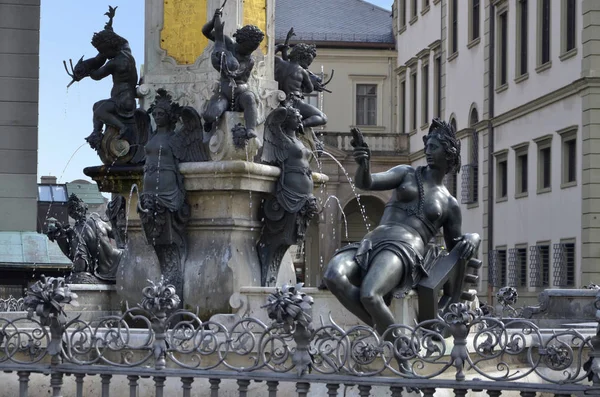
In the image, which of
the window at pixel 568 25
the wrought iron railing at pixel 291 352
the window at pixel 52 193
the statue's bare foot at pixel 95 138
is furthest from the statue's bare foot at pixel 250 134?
the window at pixel 568 25

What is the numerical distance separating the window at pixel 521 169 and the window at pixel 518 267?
4.74ft

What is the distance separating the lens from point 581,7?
113ft

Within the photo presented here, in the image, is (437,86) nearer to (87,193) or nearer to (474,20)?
(474,20)

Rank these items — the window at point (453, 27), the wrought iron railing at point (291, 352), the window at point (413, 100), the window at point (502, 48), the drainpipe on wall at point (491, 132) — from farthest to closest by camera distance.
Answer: the window at point (413, 100)
the window at point (453, 27)
the drainpipe on wall at point (491, 132)
the window at point (502, 48)
the wrought iron railing at point (291, 352)

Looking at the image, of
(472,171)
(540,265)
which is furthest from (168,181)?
(472,171)

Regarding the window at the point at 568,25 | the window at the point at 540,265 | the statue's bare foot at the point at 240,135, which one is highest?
the window at the point at 568,25

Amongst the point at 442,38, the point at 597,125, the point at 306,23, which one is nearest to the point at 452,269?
the point at 597,125

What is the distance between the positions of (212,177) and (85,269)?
399cm

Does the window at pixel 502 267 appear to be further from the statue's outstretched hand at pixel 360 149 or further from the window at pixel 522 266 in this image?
the statue's outstretched hand at pixel 360 149

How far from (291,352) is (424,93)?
45.6 meters

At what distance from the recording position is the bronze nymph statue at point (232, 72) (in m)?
12.7

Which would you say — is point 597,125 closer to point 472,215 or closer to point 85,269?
point 472,215

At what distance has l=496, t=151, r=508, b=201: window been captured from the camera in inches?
1666

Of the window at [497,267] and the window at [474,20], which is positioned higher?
the window at [474,20]
